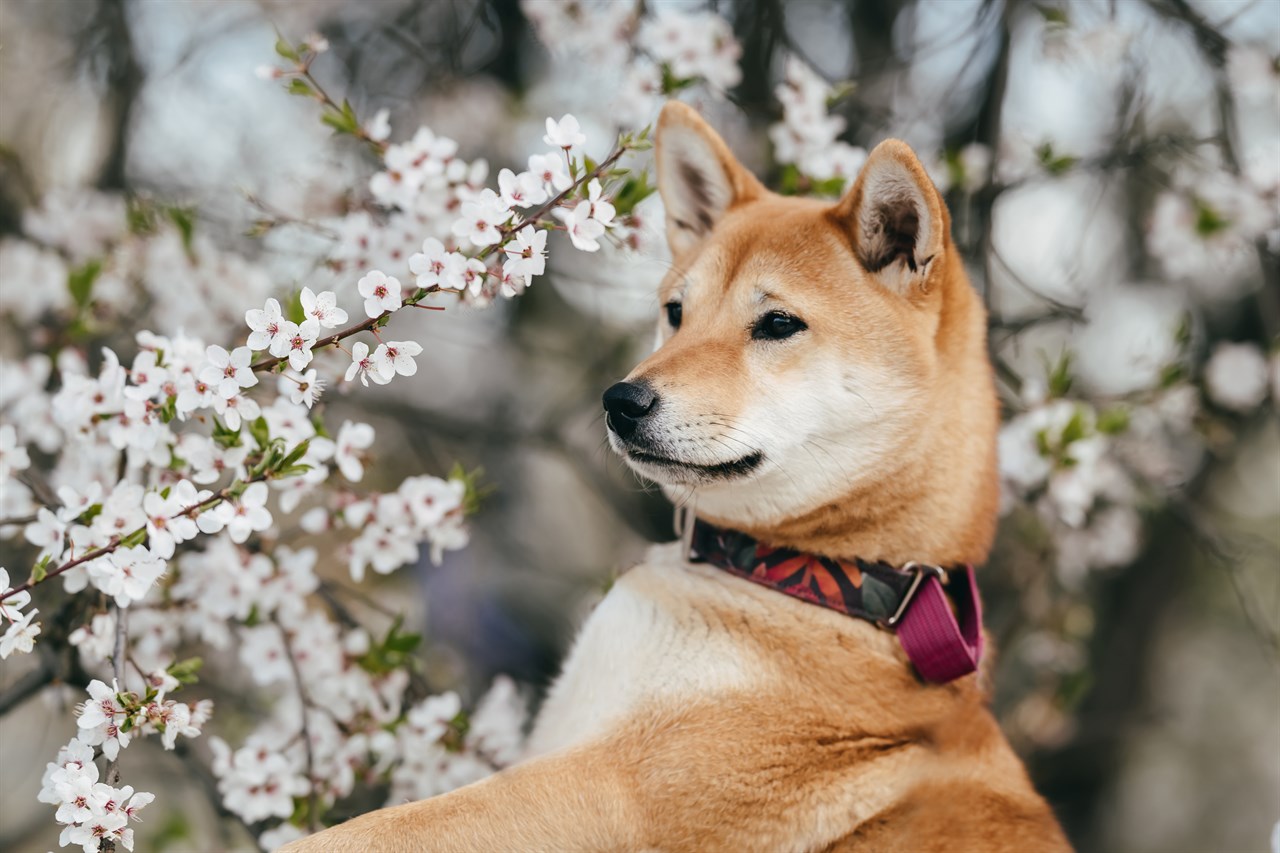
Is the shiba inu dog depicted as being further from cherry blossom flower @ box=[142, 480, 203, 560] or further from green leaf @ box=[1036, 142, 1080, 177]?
green leaf @ box=[1036, 142, 1080, 177]

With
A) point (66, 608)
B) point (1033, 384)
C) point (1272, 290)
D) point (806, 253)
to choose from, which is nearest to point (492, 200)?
point (806, 253)

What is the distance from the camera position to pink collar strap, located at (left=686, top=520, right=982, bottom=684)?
2375mm

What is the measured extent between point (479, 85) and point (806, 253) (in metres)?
3.37

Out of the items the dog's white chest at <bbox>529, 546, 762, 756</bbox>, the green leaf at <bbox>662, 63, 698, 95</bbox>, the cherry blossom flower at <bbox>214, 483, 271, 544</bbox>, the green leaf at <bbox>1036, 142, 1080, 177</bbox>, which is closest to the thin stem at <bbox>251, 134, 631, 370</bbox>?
the cherry blossom flower at <bbox>214, 483, 271, 544</bbox>

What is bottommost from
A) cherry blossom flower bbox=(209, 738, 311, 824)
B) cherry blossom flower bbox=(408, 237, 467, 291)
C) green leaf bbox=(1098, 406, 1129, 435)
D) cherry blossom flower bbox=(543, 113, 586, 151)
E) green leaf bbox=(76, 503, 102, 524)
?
cherry blossom flower bbox=(209, 738, 311, 824)

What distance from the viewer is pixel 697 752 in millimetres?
2209

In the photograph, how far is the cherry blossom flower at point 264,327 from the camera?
6.55ft

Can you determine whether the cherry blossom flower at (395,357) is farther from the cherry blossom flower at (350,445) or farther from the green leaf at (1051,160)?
the green leaf at (1051,160)

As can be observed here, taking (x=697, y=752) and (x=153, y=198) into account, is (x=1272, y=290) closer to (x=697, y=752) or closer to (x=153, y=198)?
(x=697, y=752)

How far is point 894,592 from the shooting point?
248cm

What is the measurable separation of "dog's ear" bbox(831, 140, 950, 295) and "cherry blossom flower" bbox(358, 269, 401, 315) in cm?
119

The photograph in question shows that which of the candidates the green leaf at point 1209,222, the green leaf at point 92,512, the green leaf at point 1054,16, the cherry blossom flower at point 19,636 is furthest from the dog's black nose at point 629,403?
the green leaf at point 1209,222

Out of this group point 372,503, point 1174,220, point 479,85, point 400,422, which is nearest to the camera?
point 372,503

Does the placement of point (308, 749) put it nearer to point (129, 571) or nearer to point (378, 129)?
point (129, 571)
